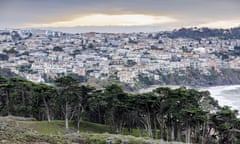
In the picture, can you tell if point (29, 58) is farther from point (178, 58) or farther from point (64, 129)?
point (64, 129)

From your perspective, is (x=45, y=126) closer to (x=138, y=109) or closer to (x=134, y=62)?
(x=138, y=109)

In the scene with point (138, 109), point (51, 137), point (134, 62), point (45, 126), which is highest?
point (51, 137)

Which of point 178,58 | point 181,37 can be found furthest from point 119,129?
point 181,37

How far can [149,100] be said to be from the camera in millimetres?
24812

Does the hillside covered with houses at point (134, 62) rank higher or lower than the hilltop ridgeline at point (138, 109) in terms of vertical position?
lower

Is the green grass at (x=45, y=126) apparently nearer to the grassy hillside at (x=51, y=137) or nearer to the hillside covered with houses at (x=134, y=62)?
the grassy hillside at (x=51, y=137)

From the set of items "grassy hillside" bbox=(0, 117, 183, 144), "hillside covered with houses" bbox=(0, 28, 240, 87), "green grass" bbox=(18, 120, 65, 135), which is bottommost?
"hillside covered with houses" bbox=(0, 28, 240, 87)

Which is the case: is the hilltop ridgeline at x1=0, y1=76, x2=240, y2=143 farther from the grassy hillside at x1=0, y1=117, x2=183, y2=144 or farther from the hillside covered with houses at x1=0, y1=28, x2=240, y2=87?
the hillside covered with houses at x1=0, y1=28, x2=240, y2=87

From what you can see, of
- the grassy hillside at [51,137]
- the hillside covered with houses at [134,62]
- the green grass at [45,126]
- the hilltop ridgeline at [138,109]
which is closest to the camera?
the grassy hillside at [51,137]

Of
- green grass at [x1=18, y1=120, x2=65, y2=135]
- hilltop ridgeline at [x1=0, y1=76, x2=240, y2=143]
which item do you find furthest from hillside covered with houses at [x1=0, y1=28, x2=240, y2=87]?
green grass at [x1=18, y1=120, x2=65, y2=135]

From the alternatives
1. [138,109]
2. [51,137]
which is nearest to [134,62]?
[138,109]

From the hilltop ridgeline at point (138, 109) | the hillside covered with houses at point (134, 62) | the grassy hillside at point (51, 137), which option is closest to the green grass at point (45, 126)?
the grassy hillside at point (51, 137)

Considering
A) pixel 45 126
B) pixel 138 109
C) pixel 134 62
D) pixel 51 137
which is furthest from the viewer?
pixel 134 62

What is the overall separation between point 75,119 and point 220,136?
10.6 metres
